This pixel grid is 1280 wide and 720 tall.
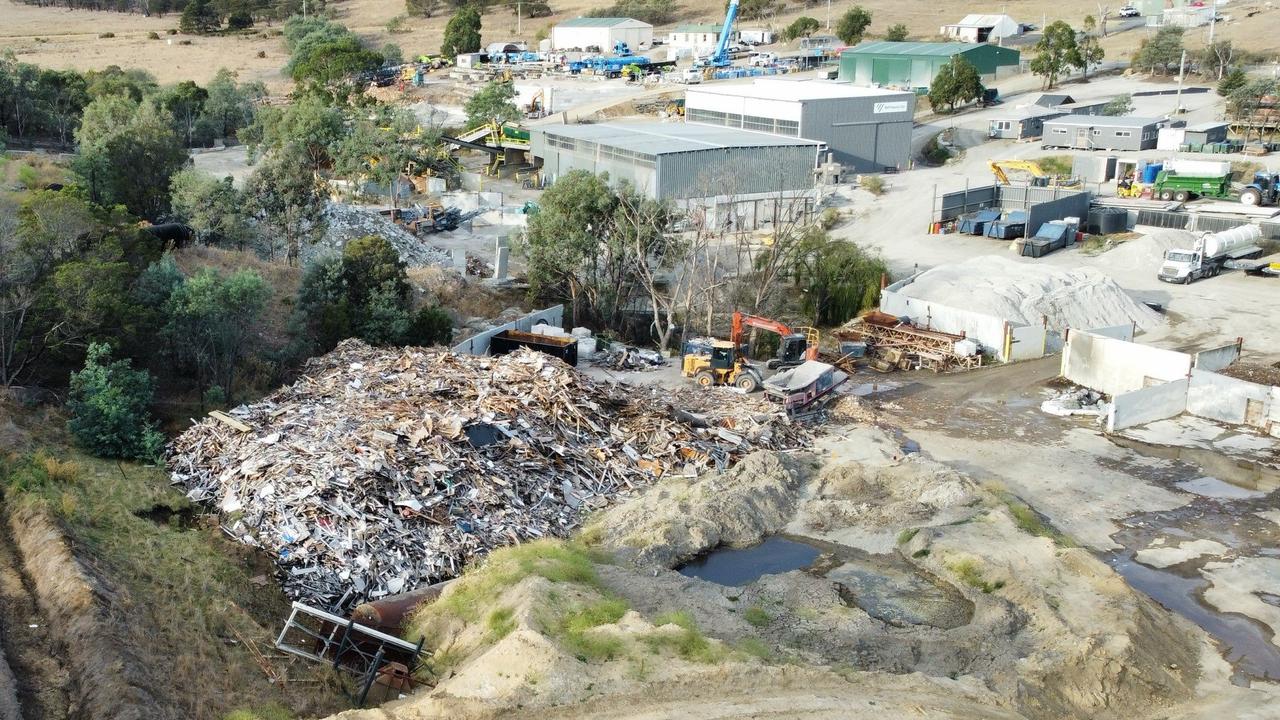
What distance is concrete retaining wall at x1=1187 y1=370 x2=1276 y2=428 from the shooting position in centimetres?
2742

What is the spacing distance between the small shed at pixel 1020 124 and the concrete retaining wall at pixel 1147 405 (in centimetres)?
4092

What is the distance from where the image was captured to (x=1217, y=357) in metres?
30.9

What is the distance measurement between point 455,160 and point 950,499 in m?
42.3

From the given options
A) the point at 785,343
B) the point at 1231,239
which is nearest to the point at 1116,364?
the point at 785,343

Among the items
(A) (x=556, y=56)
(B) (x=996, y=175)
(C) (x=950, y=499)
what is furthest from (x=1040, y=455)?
(A) (x=556, y=56)

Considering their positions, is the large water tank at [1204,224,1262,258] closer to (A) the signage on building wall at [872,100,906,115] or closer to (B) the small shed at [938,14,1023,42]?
(A) the signage on building wall at [872,100,906,115]

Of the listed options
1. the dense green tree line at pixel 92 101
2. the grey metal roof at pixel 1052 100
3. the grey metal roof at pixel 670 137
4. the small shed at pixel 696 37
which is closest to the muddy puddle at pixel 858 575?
the grey metal roof at pixel 670 137

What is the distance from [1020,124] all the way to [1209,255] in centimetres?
2635

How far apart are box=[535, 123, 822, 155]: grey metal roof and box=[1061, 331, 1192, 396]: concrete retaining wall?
73.7 ft

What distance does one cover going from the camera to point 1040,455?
2612cm

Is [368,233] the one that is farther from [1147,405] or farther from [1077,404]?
[1147,405]

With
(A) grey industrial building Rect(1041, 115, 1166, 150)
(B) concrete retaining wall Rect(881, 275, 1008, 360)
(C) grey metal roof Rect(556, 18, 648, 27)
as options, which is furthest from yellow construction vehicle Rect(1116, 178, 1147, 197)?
(C) grey metal roof Rect(556, 18, 648, 27)

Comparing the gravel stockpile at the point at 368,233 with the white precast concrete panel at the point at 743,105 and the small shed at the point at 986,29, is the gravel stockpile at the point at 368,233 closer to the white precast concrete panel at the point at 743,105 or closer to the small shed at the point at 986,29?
the white precast concrete panel at the point at 743,105

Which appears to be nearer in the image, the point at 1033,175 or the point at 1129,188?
the point at 1129,188
